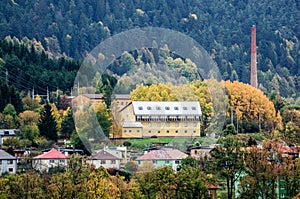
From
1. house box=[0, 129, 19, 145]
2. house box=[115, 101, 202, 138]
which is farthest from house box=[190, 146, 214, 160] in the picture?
house box=[0, 129, 19, 145]

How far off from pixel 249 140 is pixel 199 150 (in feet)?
9.92

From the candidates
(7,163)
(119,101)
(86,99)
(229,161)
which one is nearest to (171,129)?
(119,101)

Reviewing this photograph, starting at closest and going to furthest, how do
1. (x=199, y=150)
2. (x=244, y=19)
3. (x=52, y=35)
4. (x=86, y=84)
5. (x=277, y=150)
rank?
(x=277, y=150)
(x=199, y=150)
(x=86, y=84)
(x=52, y=35)
(x=244, y=19)

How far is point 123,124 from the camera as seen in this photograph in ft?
173

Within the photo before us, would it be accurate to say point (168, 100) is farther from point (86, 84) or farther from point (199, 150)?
point (86, 84)

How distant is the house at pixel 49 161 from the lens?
4844 cm

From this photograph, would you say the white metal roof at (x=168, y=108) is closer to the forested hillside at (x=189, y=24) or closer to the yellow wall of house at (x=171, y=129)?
the yellow wall of house at (x=171, y=129)

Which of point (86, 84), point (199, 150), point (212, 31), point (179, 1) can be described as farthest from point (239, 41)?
point (199, 150)

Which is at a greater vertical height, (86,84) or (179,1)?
(179,1)

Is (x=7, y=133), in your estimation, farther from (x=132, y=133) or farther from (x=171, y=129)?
(x=171, y=129)

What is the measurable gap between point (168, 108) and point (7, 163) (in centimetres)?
751

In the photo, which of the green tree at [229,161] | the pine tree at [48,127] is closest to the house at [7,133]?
the pine tree at [48,127]

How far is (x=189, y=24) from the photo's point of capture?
160 m

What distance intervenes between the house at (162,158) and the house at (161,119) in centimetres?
248
